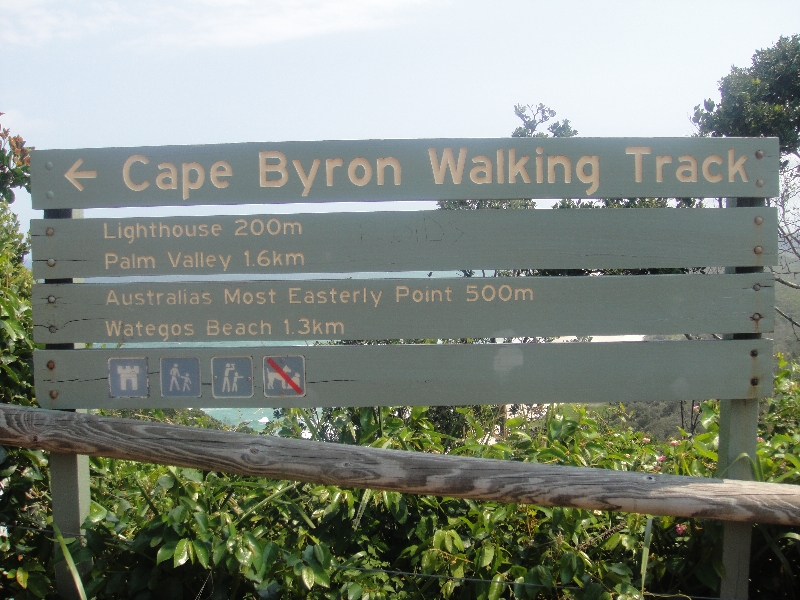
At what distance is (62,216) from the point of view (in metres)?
3.01

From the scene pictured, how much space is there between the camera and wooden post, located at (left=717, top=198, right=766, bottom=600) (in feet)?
9.39

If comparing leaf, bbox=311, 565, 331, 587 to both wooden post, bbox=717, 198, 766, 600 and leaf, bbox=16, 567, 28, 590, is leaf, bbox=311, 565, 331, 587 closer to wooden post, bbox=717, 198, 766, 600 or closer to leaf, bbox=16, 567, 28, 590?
leaf, bbox=16, 567, 28, 590

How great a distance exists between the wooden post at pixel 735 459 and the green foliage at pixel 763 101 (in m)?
8.67

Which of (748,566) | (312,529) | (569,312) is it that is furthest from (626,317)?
(312,529)

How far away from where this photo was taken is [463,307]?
9.46ft

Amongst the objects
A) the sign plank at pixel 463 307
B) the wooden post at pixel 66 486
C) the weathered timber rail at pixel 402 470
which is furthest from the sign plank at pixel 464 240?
the weathered timber rail at pixel 402 470

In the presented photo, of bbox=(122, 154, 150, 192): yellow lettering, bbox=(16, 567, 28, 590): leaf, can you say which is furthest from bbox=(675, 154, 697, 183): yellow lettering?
bbox=(16, 567, 28, 590): leaf

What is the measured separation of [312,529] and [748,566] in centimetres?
192

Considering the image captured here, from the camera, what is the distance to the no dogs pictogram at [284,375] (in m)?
2.91

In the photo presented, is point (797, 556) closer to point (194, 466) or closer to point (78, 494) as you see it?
point (194, 466)

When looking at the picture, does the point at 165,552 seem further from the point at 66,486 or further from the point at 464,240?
the point at 464,240

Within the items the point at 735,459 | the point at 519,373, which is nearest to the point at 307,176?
the point at 519,373

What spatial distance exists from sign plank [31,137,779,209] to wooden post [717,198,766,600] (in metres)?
0.21

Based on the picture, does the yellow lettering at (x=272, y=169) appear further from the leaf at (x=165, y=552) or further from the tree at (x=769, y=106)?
the tree at (x=769, y=106)
